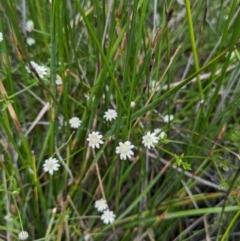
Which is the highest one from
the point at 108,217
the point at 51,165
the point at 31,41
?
the point at 31,41

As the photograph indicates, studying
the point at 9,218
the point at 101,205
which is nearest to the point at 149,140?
the point at 101,205

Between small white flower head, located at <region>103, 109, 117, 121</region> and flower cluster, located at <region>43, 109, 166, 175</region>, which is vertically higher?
small white flower head, located at <region>103, 109, 117, 121</region>

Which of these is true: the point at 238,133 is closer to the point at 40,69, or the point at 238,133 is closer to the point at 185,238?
the point at 185,238

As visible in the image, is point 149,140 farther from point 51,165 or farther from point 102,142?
point 51,165

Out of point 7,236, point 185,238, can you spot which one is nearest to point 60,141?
point 7,236

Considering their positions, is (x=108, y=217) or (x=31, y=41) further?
(x=31, y=41)

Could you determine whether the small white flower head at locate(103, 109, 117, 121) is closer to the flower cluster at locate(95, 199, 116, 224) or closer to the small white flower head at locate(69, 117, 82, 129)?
the small white flower head at locate(69, 117, 82, 129)

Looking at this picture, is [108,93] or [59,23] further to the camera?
[108,93]

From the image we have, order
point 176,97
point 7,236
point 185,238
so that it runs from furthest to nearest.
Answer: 1. point 176,97
2. point 185,238
3. point 7,236

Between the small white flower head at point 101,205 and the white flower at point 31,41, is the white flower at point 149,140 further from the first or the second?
the white flower at point 31,41

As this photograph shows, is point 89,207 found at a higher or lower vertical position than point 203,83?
lower

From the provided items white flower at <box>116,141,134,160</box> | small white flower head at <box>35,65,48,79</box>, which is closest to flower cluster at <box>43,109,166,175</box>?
white flower at <box>116,141,134,160</box>
